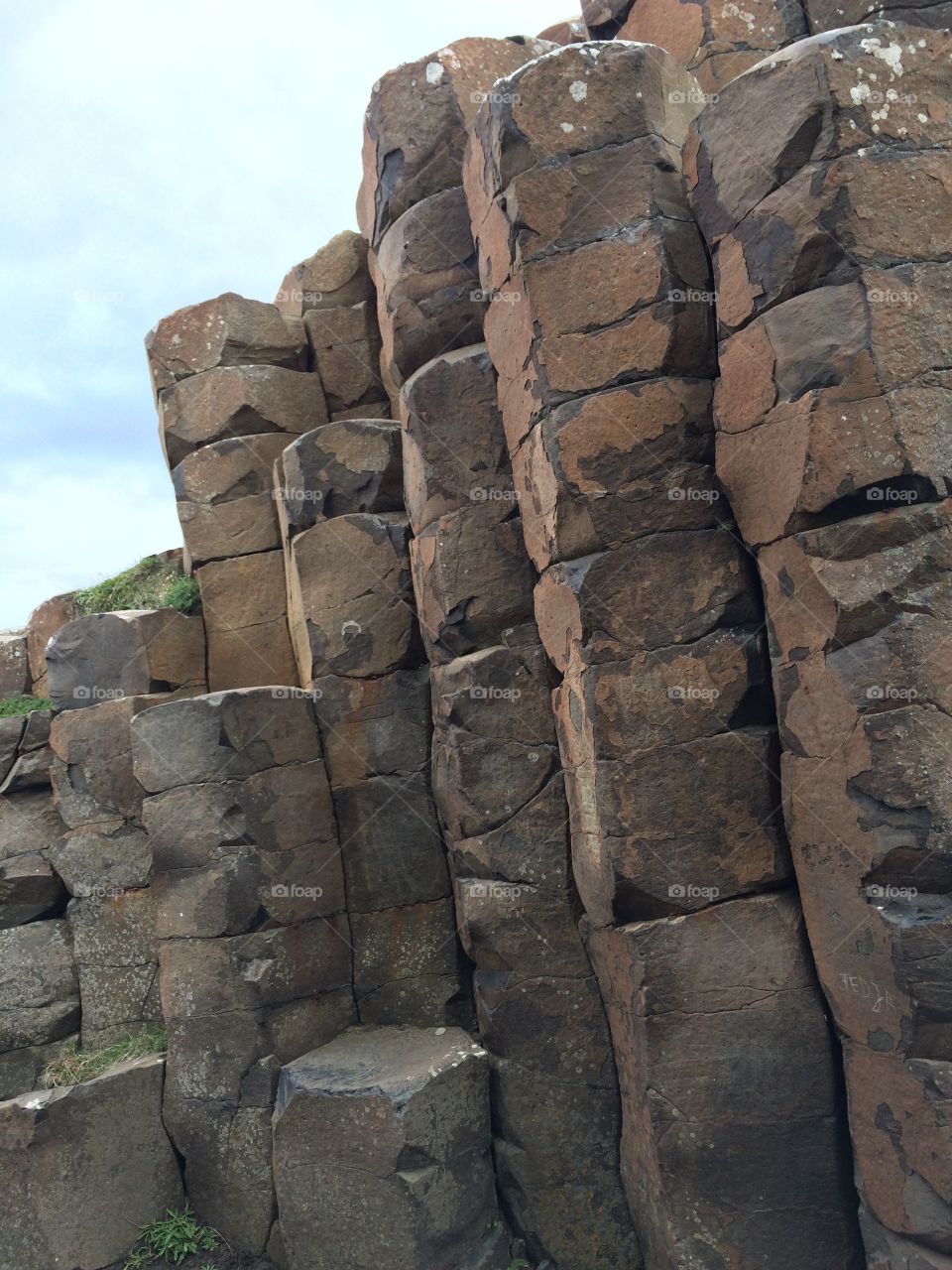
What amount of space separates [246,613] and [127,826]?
2.31m

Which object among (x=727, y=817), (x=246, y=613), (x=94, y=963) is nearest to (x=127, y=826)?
(x=94, y=963)

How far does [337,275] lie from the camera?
10.5m

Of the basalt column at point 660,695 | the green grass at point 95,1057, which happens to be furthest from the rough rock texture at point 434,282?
the green grass at point 95,1057

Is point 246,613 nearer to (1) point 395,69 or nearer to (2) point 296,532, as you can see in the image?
(2) point 296,532

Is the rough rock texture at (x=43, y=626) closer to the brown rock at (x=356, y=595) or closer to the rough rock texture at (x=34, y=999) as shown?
the rough rock texture at (x=34, y=999)

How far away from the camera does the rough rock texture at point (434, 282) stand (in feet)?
26.4

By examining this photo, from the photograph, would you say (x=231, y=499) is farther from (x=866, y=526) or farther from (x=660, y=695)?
(x=866, y=526)

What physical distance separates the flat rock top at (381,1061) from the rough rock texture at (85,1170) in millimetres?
1251

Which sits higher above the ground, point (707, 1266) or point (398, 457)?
point (398, 457)

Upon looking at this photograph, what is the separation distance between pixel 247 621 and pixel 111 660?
131 centimetres

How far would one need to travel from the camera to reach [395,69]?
848 centimetres

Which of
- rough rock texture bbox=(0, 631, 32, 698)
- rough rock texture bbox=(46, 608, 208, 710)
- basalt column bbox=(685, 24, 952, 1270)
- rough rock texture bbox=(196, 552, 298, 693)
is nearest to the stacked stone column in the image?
rough rock texture bbox=(196, 552, 298, 693)

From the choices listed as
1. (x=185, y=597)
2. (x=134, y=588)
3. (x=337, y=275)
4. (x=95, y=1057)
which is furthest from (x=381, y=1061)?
(x=337, y=275)

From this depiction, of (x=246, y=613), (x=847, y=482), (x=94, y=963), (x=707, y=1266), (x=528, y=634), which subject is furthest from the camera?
(x=246, y=613)
